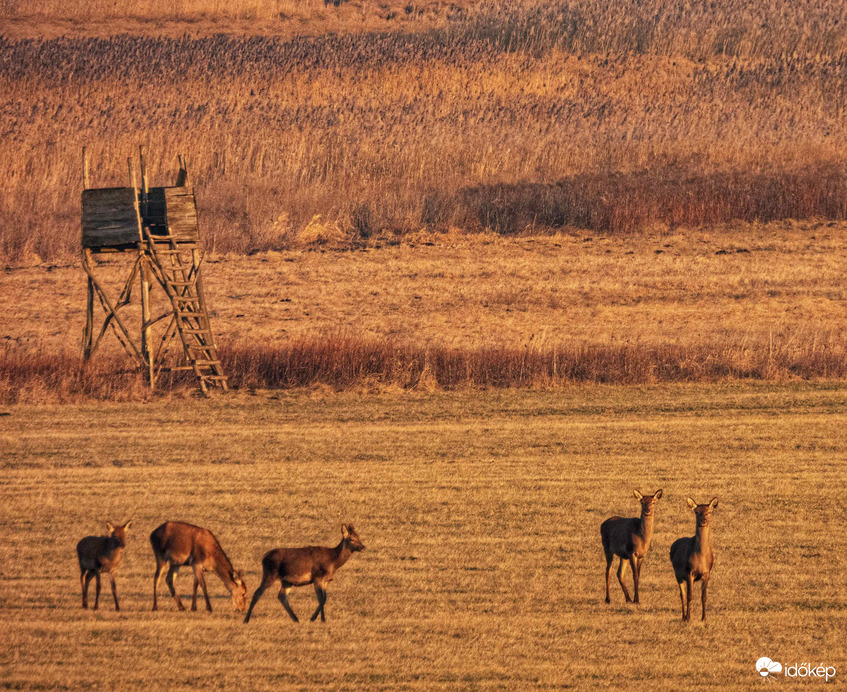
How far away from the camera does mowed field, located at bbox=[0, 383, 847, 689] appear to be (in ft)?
29.6

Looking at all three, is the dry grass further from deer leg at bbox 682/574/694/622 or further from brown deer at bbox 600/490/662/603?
brown deer at bbox 600/490/662/603

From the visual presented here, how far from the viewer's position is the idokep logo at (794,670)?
345 inches

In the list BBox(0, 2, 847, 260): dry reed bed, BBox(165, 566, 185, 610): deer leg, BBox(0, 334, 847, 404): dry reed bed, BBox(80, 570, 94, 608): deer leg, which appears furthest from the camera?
BBox(0, 2, 847, 260): dry reed bed

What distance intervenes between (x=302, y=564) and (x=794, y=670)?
364 centimetres

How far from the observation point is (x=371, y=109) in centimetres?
3862

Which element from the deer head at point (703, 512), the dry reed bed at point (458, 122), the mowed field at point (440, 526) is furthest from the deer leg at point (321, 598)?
the dry reed bed at point (458, 122)

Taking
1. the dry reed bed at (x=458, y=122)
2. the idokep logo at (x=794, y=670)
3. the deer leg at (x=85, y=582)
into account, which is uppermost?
the dry reed bed at (x=458, y=122)

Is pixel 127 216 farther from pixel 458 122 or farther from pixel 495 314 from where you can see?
pixel 458 122

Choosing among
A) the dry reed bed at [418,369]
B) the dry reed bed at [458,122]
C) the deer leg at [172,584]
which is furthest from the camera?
the dry reed bed at [458,122]

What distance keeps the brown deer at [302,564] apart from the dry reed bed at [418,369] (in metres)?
10.8

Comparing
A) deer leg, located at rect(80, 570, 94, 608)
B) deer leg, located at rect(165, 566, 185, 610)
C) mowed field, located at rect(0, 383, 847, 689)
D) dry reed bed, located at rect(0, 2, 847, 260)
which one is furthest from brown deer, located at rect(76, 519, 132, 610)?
dry reed bed, located at rect(0, 2, 847, 260)

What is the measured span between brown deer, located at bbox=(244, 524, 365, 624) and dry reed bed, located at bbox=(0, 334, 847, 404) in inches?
424

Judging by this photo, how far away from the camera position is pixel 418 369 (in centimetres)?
2014

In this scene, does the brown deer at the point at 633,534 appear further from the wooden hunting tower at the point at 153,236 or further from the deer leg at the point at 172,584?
the wooden hunting tower at the point at 153,236
